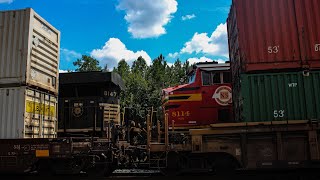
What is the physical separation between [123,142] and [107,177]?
3.06 ft

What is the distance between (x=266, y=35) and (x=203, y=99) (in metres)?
4.54

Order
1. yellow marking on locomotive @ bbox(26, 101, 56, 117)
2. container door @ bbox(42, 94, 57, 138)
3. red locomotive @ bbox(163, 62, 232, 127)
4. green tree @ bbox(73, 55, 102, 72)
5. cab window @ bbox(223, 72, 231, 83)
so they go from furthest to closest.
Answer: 1. green tree @ bbox(73, 55, 102, 72)
2. cab window @ bbox(223, 72, 231, 83)
3. red locomotive @ bbox(163, 62, 232, 127)
4. container door @ bbox(42, 94, 57, 138)
5. yellow marking on locomotive @ bbox(26, 101, 56, 117)

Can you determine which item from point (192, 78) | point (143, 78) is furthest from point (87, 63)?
point (192, 78)

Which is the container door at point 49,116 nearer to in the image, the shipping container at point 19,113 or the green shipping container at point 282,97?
the shipping container at point 19,113

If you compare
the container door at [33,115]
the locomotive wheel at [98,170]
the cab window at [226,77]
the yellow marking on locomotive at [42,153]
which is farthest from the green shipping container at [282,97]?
the container door at [33,115]

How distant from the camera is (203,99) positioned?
12.2 metres

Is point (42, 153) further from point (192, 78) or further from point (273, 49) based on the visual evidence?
point (192, 78)

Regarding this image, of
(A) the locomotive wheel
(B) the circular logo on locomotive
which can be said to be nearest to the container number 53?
(A) the locomotive wheel

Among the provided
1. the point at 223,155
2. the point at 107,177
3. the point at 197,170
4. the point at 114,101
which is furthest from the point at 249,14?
the point at 114,101

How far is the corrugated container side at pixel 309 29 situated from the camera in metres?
7.89

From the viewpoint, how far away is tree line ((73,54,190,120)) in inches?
1297

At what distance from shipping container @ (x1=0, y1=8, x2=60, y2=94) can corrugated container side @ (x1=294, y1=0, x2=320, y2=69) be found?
21.2 ft

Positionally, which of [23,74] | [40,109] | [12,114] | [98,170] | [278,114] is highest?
[23,74]

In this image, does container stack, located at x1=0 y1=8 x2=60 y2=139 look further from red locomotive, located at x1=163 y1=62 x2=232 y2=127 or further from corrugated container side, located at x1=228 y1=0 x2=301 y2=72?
corrugated container side, located at x1=228 y1=0 x2=301 y2=72
